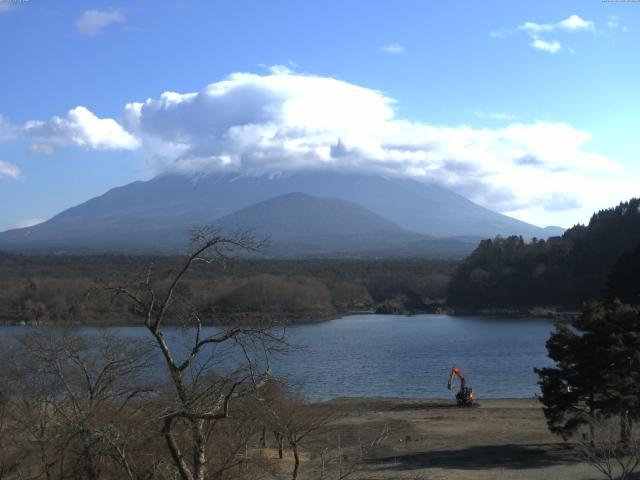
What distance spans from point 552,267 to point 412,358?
38.0m

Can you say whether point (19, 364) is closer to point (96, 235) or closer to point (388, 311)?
point (388, 311)

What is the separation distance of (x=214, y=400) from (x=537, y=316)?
63375 mm

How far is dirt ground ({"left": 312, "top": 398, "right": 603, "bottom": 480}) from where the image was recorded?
640 inches

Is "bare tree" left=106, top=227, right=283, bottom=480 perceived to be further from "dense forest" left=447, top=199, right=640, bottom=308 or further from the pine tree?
"dense forest" left=447, top=199, right=640, bottom=308

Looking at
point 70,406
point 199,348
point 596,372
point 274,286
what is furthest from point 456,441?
point 274,286

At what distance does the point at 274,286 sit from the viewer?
226 feet

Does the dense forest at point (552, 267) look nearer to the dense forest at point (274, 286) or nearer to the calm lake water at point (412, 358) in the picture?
the dense forest at point (274, 286)

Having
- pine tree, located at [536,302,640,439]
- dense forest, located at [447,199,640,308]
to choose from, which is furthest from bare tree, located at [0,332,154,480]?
dense forest, located at [447,199,640,308]

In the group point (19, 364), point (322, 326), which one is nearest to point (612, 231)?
point (322, 326)

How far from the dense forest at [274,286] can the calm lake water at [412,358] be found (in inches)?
249

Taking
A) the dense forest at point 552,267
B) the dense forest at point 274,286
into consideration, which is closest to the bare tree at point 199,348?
the dense forest at point 274,286

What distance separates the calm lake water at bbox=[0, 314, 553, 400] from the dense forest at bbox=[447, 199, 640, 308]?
1056 centimetres

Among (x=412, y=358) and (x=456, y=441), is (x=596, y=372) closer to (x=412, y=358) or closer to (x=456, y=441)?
(x=456, y=441)

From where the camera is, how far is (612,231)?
74062mm
